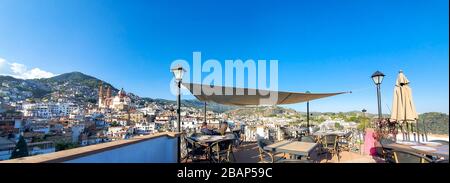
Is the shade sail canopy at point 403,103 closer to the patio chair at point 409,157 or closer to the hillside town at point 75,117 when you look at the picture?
the patio chair at point 409,157

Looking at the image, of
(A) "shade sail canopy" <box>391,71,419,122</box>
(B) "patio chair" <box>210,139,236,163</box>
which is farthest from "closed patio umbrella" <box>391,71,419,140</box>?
(B) "patio chair" <box>210,139,236,163</box>

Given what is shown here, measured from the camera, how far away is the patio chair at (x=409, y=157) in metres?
2.32

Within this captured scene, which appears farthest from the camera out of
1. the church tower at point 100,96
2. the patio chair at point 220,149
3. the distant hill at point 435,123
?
the church tower at point 100,96

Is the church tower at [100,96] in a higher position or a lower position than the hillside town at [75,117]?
higher

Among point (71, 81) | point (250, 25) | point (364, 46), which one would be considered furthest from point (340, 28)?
point (71, 81)

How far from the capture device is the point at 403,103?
14.5 ft

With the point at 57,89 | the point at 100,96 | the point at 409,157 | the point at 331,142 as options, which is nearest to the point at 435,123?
the point at 331,142

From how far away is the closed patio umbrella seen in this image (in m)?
4.29

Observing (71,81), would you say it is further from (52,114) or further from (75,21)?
(75,21)

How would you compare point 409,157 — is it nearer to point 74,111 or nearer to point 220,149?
point 220,149

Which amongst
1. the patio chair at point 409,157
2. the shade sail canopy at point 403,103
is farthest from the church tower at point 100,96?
the patio chair at point 409,157

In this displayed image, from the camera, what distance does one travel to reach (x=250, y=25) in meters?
11.0

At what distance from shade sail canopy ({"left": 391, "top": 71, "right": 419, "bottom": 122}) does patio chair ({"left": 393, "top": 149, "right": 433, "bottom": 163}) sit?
2269 millimetres
